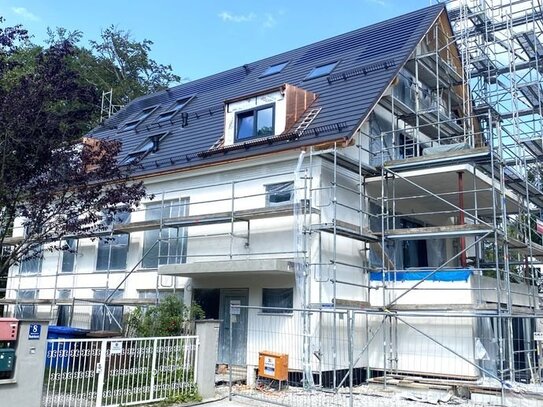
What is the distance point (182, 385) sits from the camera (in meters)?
10.6

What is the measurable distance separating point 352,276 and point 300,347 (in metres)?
2.45

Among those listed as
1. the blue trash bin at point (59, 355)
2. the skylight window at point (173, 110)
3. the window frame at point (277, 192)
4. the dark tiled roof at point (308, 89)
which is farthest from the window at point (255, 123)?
the blue trash bin at point (59, 355)

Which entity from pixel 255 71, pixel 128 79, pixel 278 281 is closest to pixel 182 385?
pixel 278 281

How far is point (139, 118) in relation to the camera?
936 inches

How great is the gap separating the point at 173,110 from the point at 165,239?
758cm

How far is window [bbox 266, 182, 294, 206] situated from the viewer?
14.3 meters

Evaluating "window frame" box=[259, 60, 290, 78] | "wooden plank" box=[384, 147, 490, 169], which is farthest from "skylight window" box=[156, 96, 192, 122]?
"wooden plank" box=[384, 147, 490, 169]

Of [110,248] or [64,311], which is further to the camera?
[64,311]

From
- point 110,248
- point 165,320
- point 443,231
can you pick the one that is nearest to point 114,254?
point 110,248

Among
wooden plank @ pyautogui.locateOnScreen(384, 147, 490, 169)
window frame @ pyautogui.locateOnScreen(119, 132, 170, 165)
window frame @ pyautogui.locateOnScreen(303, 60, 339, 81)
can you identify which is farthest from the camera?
window frame @ pyautogui.locateOnScreen(119, 132, 170, 165)

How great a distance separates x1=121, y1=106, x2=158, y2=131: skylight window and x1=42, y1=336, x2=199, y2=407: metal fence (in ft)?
45.3

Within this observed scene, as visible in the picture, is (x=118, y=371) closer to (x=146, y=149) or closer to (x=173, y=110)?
(x=146, y=149)

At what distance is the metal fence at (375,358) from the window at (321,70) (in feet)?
26.5

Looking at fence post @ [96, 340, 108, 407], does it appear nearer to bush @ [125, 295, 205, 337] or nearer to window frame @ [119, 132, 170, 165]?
bush @ [125, 295, 205, 337]
